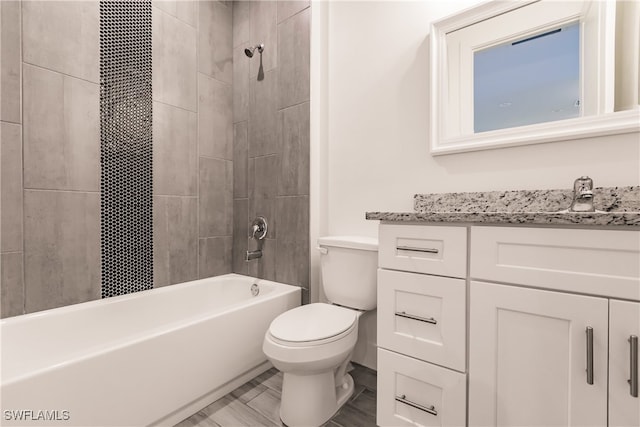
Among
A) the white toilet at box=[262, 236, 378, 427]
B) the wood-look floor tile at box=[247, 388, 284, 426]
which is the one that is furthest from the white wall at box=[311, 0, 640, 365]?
the wood-look floor tile at box=[247, 388, 284, 426]

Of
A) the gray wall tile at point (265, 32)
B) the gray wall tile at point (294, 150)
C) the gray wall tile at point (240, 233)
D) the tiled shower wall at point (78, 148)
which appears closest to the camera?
the tiled shower wall at point (78, 148)

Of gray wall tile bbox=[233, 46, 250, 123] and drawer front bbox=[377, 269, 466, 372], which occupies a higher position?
gray wall tile bbox=[233, 46, 250, 123]

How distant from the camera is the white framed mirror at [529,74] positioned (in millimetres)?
1079

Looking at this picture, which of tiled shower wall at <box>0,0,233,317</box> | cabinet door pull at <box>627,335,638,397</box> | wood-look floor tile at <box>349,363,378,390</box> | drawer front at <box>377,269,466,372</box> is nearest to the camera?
cabinet door pull at <box>627,335,638,397</box>

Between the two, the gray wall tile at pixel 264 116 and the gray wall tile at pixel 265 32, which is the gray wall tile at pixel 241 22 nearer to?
the gray wall tile at pixel 265 32

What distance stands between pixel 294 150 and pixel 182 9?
1283 mm

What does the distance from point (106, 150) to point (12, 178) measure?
425 millimetres

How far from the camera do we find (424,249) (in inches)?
39.0

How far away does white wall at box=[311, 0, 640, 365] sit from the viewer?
3.83 ft

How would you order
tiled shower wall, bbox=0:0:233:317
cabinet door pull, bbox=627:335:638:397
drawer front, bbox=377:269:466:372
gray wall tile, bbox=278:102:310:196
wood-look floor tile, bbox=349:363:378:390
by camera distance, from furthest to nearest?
gray wall tile, bbox=278:102:310:196 < wood-look floor tile, bbox=349:363:378:390 < tiled shower wall, bbox=0:0:233:317 < drawer front, bbox=377:269:466:372 < cabinet door pull, bbox=627:335:638:397

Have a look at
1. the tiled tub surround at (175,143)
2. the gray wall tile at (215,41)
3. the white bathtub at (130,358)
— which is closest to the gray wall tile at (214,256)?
the tiled tub surround at (175,143)

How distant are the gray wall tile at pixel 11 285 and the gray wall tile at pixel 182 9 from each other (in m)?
1.71

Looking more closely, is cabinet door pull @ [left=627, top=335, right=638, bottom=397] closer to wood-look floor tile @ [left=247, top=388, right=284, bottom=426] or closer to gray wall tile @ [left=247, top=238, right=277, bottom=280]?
wood-look floor tile @ [left=247, top=388, right=284, bottom=426]

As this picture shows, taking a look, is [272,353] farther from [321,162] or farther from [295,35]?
[295,35]
